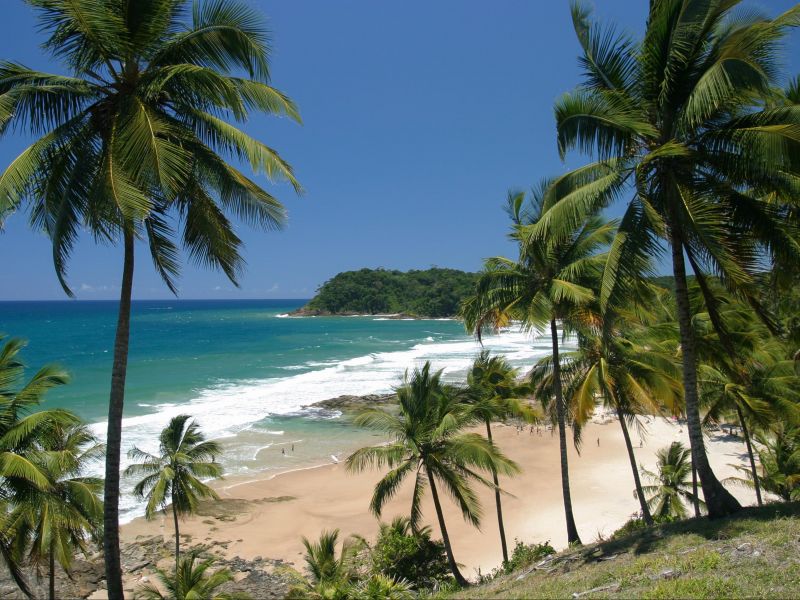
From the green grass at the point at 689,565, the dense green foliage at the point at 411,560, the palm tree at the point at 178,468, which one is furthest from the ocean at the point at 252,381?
the dense green foliage at the point at 411,560

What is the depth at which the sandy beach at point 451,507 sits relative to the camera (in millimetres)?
15844

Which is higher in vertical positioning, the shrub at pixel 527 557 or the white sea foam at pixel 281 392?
the shrub at pixel 527 557

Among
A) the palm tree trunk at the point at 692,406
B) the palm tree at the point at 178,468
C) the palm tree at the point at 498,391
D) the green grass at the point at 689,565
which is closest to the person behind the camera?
the green grass at the point at 689,565

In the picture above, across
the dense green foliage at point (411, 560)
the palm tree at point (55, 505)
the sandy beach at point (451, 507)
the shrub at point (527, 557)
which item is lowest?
the sandy beach at point (451, 507)

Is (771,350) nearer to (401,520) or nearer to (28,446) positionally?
(401,520)

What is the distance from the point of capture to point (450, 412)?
10.8 m

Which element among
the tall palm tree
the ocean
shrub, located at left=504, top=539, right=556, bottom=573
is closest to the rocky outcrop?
the ocean

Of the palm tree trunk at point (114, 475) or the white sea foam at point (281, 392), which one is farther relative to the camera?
the white sea foam at point (281, 392)

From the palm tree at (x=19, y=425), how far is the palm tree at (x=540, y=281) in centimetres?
775

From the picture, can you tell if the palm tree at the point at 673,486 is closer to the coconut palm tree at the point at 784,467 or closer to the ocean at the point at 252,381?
the coconut palm tree at the point at 784,467

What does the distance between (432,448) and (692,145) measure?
23.5 ft

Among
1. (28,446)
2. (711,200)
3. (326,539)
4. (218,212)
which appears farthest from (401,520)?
(711,200)

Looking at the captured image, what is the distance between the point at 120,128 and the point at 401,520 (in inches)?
389

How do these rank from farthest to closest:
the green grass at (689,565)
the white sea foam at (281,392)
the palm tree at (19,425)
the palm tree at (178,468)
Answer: the white sea foam at (281,392) → the palm tree at (178,468) → the palm tree at (19,425) → the green grass at (689,565)
